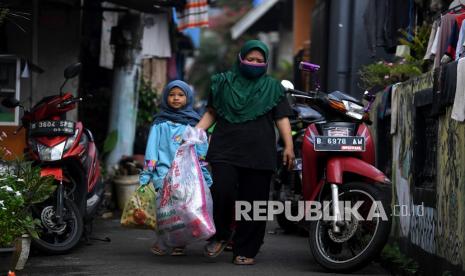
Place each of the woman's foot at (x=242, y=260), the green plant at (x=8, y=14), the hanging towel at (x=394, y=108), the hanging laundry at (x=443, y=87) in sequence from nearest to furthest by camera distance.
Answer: the hanging laundry at (x=443, y=87), the green plant at (x=8, y=14), the woman's foot at (x=242, y=260), the hanging towel at (x=394, y=108)

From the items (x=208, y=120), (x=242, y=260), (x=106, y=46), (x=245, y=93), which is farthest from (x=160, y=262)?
(x=106, y=46)

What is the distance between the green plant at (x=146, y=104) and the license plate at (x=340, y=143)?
8.77m

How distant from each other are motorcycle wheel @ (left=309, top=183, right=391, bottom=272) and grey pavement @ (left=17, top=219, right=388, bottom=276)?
17 cm

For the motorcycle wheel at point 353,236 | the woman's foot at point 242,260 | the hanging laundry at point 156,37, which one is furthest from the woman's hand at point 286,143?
the hanging laundry at point 156,37

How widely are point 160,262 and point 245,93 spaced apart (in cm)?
158

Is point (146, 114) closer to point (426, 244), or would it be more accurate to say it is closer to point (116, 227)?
point (116, 227)

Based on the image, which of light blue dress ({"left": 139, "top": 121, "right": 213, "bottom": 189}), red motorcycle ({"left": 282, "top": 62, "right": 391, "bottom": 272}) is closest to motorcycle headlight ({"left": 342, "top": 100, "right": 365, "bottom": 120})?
red motorcycle ({"left": 282, "top": 62, "right": 391, "bottom": 272})

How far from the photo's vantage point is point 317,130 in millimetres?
7648

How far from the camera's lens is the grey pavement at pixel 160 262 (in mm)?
7273

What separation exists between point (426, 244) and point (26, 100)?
6233mm

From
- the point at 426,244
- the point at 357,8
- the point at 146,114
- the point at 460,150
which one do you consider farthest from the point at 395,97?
the point at 146,114

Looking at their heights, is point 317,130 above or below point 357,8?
below

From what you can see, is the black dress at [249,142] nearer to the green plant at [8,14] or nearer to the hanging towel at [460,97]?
the hanging towel at [460,97]

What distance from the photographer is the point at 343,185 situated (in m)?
7.27
